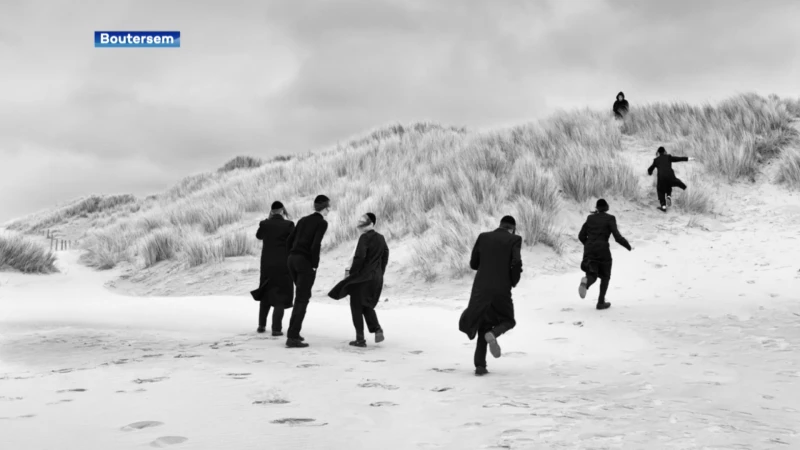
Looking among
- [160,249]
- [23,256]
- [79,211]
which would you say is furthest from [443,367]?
[79,211]

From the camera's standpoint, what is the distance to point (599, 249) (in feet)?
31.1

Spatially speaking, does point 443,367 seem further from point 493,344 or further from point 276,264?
point 276,264

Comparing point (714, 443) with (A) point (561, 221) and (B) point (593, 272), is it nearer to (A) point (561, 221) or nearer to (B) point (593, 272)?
(B) point (593, 272)

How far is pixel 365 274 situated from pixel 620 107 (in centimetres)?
1650

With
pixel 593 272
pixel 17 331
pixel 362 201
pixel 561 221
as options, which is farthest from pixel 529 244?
pixel 17 331

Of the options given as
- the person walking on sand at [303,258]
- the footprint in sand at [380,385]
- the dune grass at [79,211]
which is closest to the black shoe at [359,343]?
the person walking on sand at [303,258]

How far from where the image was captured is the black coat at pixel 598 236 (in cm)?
947

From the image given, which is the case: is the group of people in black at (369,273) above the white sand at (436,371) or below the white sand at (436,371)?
above

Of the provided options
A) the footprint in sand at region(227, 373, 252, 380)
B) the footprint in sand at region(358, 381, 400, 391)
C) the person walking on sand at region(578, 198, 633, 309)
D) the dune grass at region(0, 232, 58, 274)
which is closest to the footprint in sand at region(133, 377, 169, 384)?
the footprint in sand at region(227, 373, 252, 380)

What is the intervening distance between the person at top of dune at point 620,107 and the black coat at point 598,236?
12.4m

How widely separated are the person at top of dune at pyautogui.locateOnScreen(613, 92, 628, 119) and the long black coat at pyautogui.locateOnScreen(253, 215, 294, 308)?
15.9 metres

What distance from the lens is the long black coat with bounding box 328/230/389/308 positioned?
7316 millimetres

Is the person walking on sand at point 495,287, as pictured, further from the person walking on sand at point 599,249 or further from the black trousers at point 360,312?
the person walking on sand at point 599,249

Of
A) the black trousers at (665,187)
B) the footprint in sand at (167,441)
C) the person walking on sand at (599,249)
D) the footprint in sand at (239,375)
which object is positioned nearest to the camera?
the footprint in sand at (167,441)
